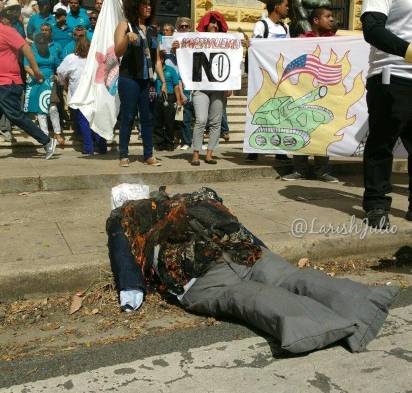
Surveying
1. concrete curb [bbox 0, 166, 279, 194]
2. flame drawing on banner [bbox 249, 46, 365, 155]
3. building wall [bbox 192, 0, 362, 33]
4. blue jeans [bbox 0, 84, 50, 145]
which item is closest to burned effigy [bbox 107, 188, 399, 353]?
concrete curb [bbox 0, 166, 279, 194]

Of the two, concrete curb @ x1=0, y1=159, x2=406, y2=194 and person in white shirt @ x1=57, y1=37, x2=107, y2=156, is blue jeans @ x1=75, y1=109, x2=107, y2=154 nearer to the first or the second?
person in white shirt @ x1=57, y1=37, x2=107, y2=156

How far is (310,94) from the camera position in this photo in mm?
6492

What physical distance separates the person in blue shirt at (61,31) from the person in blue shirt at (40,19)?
0.09m

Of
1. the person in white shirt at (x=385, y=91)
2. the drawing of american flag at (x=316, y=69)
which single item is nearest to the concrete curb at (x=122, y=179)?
the drawing of american flag at (x=316, y=69)

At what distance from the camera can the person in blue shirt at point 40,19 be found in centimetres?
860

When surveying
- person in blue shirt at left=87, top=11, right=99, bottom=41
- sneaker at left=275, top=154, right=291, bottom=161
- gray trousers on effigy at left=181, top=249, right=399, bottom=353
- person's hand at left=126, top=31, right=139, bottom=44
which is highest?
person in blue shirt at left=87, top=11, right=99, bottom=41

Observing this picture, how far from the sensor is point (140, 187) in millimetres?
3838

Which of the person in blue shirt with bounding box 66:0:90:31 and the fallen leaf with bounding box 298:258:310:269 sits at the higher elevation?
the person in blue shirt with bounding box 66:0:90:31

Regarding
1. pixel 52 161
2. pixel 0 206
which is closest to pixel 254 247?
pixel 0 206

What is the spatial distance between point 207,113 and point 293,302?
4397 millimetres

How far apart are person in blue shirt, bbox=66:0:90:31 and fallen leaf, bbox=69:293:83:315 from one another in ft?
20.5

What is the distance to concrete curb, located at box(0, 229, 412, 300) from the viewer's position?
136 inches

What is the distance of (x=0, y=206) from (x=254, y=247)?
282 centimetres

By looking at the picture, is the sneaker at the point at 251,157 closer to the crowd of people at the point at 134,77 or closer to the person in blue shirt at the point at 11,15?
the crowd of people at the point at 134,77
